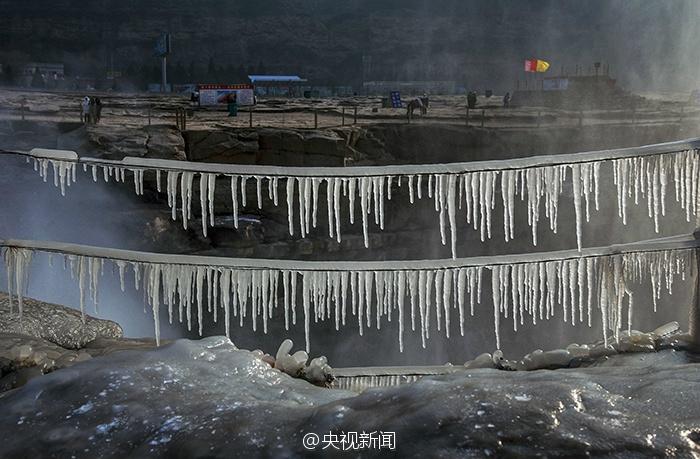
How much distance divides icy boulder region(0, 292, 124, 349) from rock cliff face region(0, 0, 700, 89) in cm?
4229

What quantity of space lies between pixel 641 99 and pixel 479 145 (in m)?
12.7

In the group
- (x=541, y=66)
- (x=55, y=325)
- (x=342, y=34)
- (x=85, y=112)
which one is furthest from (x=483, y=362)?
(x=342, y=34)

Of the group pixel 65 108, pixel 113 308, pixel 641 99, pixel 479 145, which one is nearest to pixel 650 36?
pixel 641 99

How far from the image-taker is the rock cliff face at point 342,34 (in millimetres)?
49062

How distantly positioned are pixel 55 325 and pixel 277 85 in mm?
40866

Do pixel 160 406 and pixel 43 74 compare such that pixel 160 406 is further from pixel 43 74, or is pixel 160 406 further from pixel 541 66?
pixel 541 66

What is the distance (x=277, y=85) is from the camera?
46.8 metres

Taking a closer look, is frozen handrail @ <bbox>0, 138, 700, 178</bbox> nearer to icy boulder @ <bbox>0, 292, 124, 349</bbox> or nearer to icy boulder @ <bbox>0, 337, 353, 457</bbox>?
icy boulder @ <bbox>0, 337, 353, 457</bbox>

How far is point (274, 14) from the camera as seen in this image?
5962 cm

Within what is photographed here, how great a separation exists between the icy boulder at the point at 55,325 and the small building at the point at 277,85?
36.1m

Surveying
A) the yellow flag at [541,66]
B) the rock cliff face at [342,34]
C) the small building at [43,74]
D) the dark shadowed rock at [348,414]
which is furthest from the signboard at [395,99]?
the dark shadowed rock at [348,414]

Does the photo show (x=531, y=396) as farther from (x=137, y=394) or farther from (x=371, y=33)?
(x=371, y=33)

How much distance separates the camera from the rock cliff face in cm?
4906

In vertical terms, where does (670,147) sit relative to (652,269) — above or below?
above
